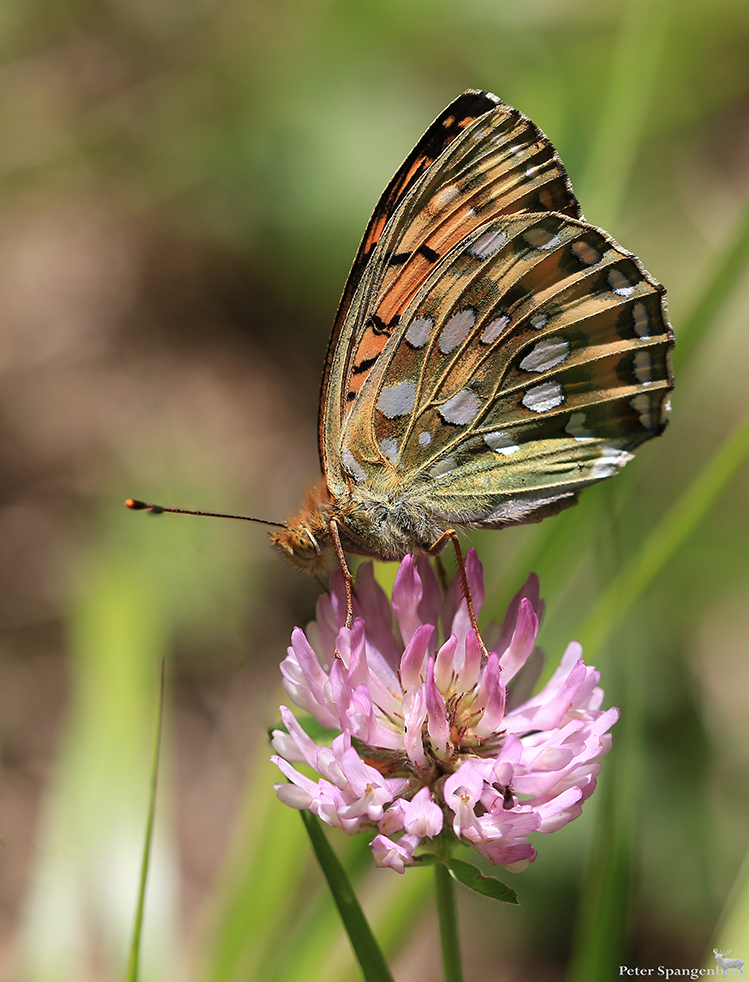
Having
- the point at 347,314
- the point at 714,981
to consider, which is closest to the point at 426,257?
the point at 347,314

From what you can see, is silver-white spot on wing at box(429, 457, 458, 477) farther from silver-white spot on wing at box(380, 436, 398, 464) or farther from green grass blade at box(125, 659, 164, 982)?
green grass blade at box(125, 659, 164, 982)

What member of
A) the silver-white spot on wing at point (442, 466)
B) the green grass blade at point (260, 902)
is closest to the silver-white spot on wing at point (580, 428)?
the silver-white spot on wing at point (442, 466)

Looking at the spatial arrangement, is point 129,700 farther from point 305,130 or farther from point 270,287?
point 305,130

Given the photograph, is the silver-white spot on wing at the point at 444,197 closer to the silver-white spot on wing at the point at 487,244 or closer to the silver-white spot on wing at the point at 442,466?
the silver-white spot on wing at the point at 487,244

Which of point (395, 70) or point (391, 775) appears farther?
point (395, 70)

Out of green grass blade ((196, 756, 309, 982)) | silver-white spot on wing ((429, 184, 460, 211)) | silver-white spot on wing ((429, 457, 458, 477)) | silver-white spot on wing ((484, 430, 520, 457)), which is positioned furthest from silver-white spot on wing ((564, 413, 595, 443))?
green grass blade ((196, 756, 309, 982))
